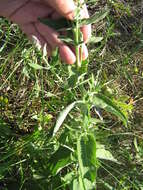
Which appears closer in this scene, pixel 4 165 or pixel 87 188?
pixel 87 188

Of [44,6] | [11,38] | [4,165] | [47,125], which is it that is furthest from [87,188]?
[11,38]

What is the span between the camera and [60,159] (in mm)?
1800

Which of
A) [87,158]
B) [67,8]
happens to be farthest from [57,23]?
[87,158]

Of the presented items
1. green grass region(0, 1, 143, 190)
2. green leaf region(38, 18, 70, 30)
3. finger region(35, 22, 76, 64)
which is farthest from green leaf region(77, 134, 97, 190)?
green leaf region(38, 18, 70, 30)

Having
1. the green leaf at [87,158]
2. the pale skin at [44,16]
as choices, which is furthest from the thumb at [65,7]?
the green leaf at [87,158]

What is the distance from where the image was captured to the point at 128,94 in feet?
8.51

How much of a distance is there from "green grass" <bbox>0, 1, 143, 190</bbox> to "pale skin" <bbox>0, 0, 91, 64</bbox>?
3.5 inches

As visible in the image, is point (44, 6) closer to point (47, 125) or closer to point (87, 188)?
point (47, 125)

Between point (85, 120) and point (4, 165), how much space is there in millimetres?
616

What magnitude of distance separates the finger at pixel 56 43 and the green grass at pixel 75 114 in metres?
0.04

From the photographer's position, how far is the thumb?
5.61ft

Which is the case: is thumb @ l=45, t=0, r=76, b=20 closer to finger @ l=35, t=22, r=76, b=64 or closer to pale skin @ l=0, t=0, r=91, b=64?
pale skin @ l=0, t=0, r=91, b=64

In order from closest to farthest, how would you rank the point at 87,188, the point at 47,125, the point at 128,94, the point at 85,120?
the point at 85,120 < the point at 87,188 < the point at 47,125 < the point at 128,94

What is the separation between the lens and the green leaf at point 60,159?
178 cm
